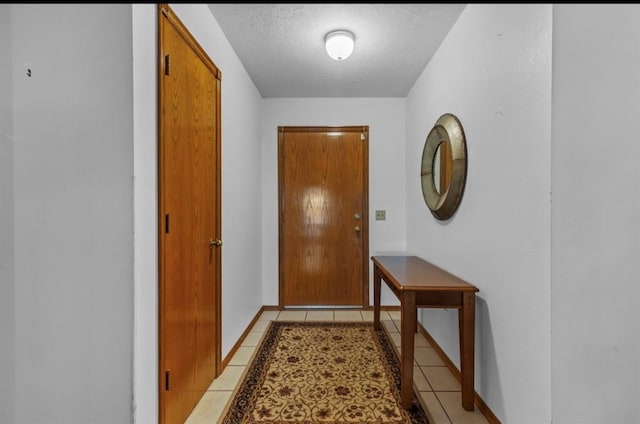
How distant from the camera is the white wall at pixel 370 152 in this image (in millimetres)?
3607

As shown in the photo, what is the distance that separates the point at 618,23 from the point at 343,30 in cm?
187

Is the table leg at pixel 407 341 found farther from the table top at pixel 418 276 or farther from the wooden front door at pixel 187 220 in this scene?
the wooden front door at pixel 187 220

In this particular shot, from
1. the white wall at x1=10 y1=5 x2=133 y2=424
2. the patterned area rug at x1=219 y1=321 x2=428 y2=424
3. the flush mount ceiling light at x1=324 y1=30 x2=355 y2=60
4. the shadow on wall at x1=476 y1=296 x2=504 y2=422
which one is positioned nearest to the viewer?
the white wall at x1=10 y1=5 x2=133 y2=424

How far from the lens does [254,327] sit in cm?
310

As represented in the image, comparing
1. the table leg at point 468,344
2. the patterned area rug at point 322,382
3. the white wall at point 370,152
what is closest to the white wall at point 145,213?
the patterned area rug at point 322,382

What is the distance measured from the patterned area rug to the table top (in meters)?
0.63

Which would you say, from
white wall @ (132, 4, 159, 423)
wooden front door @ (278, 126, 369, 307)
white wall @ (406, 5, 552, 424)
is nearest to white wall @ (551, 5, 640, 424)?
white wall @ (406, 5, 552, 424)

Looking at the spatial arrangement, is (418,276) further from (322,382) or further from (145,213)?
(145,213)

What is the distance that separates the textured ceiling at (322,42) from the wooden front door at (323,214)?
0.54m

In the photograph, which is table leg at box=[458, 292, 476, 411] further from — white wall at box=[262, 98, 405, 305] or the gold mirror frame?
white wall at box=[262, 98, 405, 305]

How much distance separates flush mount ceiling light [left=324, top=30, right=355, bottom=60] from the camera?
2.28m

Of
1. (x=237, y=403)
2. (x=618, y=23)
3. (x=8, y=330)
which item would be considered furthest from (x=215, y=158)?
(x=618, y=23)

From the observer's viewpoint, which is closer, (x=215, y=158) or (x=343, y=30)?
(x=215, y=158)

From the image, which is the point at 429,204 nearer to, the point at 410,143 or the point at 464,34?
the point at 410,143
